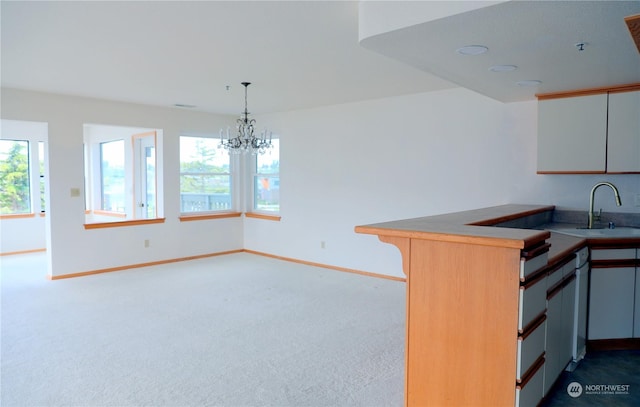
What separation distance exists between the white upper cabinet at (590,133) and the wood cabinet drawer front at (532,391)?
2.37m

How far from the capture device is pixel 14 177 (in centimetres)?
712

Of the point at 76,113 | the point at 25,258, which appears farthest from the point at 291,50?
the point at 25,258

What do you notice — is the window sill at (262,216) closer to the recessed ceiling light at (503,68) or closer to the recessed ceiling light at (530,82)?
the recessed ceiling light at (530,82)

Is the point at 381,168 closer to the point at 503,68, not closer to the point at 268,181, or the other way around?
the point at 268,181

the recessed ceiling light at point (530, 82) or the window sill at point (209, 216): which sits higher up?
the recessed ceiling light at point (530, 82)

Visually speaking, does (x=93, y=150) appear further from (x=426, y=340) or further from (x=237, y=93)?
(x=426, y=340)

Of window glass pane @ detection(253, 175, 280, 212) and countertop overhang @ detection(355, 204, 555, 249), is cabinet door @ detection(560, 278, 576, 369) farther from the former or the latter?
window glass pane @ detection(253, 175, 280, 212)

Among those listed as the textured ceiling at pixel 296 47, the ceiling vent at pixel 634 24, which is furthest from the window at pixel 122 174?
the ceiling vent at pixel 634 24

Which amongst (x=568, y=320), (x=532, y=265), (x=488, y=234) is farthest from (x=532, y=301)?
(x=568, y=320)

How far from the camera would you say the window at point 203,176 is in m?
6.75

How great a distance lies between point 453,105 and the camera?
479 centimetres

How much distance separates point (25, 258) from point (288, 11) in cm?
646

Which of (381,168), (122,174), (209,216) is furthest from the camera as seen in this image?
(122,174)

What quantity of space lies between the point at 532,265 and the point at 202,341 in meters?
2.52
